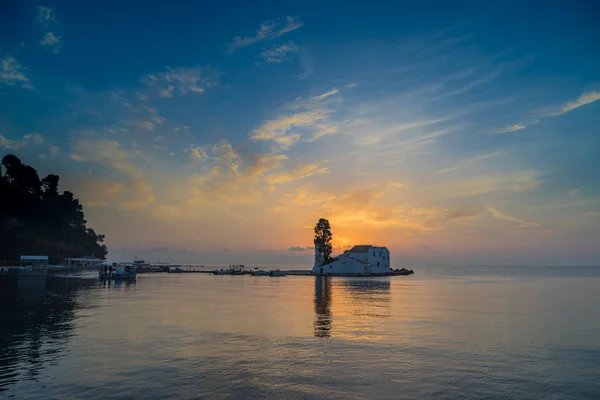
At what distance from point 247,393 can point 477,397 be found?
11.1m

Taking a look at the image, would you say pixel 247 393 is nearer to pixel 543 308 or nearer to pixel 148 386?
pixel 148 386

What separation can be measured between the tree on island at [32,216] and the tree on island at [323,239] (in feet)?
364

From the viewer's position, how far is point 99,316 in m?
39.5

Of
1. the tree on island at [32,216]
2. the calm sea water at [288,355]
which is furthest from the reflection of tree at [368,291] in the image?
Answer: the tree on island at [32,216]

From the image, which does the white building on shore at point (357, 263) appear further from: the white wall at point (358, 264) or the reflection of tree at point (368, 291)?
the reflection of tree at point (368, 291)

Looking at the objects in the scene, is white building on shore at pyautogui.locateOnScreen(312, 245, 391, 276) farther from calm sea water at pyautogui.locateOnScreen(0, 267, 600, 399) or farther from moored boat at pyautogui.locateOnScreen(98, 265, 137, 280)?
calm sea water at pyautogui.locateOnScreen(0, 267, 600, 399)

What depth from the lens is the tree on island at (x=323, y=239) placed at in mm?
152500

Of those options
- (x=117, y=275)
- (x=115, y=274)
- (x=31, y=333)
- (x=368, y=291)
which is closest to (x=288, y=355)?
(x=31, y=333)

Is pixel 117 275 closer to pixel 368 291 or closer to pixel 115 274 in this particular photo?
pixel 115 274

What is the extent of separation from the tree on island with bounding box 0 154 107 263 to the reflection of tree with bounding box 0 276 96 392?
110 m

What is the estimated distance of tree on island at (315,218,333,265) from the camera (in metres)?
152

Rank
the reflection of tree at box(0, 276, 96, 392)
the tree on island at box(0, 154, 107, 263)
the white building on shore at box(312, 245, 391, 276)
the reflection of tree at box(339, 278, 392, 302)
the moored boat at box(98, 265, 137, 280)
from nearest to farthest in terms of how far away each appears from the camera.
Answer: the reflection of tree at box(0, 276, 96, 392) < the reflection of tree at box(339, 278, 392, 302) < the moored boat at box(98, 265, 137, 280) < the tree on island at box(0, 154, 107, 263) < the white building on shore at box(312, 245, 391, 276)

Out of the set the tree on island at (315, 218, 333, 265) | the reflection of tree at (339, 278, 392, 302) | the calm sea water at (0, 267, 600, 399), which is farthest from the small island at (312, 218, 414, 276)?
the calm sea water at (0, 267, 600, 399)

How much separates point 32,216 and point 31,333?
148 m
